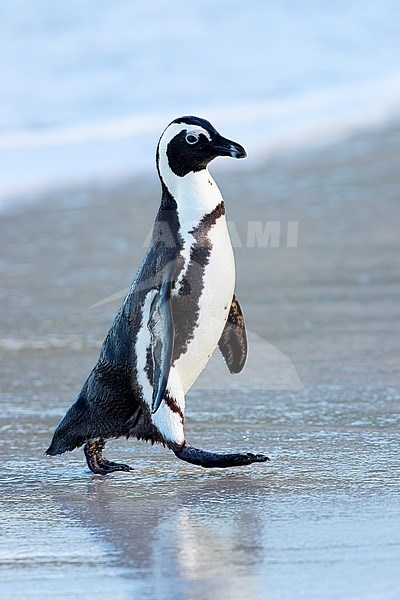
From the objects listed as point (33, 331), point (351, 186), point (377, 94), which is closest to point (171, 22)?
point (377, 94)

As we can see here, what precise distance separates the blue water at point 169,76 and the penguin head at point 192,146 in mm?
5885

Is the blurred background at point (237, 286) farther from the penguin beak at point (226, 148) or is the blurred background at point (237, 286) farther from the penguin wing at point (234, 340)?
the penguin beak at point (226, 148)

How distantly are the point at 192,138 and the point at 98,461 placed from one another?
3.04ft

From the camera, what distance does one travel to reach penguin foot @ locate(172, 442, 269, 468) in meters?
3.34

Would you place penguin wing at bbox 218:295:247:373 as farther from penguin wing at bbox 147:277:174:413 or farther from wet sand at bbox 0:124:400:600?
penguin wing at bbox 147:277:174:413

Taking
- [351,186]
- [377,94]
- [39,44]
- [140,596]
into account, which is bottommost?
[140,596]

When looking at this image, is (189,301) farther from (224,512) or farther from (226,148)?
(224,512)

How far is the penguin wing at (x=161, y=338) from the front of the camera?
3338mm

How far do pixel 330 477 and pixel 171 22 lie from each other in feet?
37.8

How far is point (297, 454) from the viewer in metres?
3.56

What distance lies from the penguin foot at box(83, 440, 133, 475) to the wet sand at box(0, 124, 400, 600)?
34 mm

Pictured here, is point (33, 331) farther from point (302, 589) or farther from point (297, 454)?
point (302, 589)

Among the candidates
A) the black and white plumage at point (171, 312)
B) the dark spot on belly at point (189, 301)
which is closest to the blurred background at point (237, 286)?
the black and white plumage at point (171, 312)

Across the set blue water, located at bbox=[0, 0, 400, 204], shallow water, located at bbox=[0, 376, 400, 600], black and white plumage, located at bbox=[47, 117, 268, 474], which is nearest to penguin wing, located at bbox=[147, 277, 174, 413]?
black and white plumage, located at bbox=[47, 117, 268, 474]
